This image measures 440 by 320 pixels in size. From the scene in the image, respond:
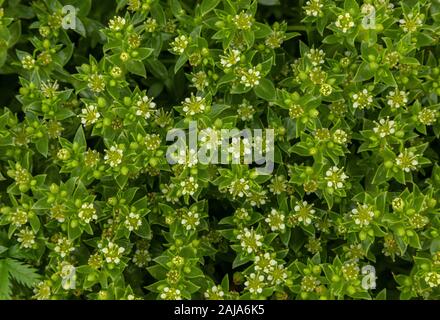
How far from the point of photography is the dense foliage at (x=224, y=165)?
9.86 ft

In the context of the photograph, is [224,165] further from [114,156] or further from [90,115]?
[90,115]

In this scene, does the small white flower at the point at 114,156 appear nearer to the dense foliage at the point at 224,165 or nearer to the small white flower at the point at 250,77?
the dense foliage at the point at 224,165

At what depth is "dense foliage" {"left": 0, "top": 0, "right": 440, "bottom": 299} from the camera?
3.01m

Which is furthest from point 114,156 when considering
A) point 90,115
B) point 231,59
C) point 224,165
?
point 231,59

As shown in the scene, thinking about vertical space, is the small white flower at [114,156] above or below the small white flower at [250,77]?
below

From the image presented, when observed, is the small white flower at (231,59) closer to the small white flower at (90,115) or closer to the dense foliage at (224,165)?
the dense foliage at (224,165)

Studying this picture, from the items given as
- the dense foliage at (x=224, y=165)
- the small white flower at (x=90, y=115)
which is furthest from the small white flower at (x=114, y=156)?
the small white flower at (x=90, y=115)

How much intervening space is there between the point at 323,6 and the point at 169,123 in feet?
3.45

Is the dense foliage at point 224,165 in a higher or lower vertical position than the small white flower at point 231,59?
lower

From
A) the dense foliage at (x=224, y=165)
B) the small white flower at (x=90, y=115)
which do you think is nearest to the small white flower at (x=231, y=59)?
the dense foliage at (x=224, y=165)

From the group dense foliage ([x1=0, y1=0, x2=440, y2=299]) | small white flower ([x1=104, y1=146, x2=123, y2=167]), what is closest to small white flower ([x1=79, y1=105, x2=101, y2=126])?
dense foliage ([x1=0, y1=0, x2=440, y2=299])
